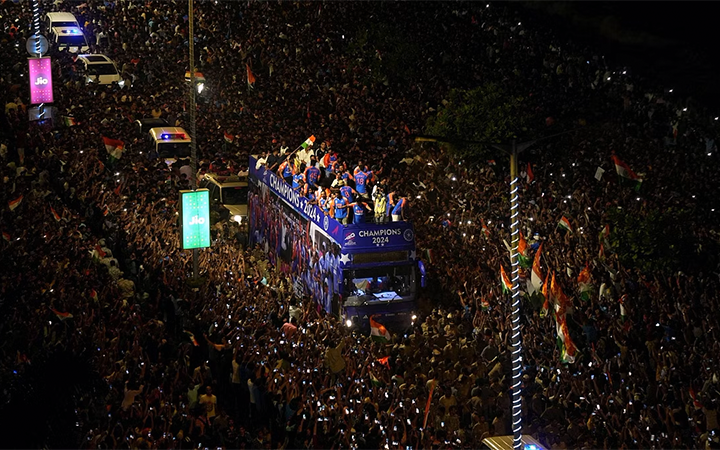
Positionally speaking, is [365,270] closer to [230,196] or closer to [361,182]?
[361,182]

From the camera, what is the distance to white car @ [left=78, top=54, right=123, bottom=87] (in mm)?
36375

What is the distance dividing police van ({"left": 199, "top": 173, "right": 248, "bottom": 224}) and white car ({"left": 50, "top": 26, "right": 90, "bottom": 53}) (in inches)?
458

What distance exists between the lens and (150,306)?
21.0 metres

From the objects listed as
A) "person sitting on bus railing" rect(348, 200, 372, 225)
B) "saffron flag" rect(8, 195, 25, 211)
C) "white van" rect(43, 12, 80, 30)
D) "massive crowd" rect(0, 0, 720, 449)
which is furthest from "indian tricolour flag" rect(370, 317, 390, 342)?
"white van" rect(43, 12, 80, 30)

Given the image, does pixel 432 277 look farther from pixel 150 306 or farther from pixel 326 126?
pixel 326 126

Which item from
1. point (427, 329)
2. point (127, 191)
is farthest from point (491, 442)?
point (127, 191)

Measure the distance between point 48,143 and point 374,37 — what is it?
14.6m

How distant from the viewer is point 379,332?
2142 cm

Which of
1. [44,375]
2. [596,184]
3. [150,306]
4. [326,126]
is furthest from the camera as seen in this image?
[326,126]

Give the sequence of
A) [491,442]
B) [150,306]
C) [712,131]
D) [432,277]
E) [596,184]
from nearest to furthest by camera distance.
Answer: [491,442] < [150,306] < [432,277] < [596,184] < [712,131]

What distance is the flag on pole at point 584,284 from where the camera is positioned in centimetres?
2111

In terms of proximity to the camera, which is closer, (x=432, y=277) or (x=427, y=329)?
(x=427, y=329)

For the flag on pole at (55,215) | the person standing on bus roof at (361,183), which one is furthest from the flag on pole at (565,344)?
the flag on pole at (55,215)

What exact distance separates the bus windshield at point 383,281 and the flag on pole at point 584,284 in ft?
11.2
